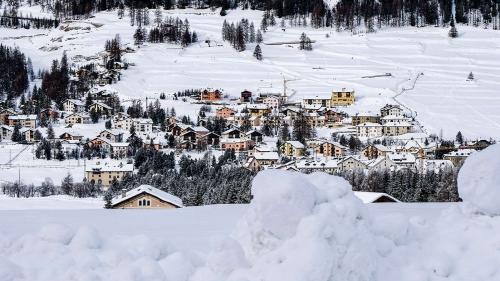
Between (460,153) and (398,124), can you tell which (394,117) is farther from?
(460,153)

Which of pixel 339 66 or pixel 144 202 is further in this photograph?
pixel 339 66

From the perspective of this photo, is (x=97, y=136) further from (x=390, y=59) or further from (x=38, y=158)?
(x=390, y=59)

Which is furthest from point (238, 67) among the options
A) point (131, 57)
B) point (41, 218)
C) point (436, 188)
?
point (41, 218)

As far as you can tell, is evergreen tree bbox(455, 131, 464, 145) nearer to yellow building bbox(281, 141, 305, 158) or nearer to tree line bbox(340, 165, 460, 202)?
yellow building bbox(281, 141, 305, 158)

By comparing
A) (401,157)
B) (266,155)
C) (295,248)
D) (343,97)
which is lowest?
(401,157)

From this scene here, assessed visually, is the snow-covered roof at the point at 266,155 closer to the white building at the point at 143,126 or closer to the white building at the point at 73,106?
the white building at the point at 143,126

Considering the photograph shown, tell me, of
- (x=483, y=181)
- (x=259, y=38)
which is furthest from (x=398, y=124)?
(x=483, y=181)

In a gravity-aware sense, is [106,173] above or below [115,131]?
below
